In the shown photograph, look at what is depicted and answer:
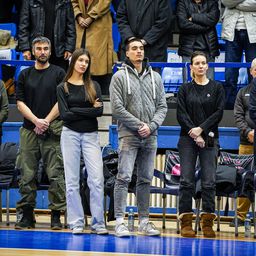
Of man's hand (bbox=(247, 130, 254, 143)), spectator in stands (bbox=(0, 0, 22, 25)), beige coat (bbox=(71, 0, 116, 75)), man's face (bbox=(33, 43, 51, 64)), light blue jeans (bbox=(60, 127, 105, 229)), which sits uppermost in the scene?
spectator in stands (bbox=(0, 0, 22, 25))

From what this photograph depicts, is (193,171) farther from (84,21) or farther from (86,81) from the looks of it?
(84,21)

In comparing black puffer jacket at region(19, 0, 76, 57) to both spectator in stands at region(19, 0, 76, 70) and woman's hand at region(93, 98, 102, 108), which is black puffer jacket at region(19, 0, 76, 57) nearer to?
spectator in stands at region(19, 0, 76, 70)

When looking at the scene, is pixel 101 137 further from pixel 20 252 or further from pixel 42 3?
pixel 20 252

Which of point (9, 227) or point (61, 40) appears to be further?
point (61, 40)

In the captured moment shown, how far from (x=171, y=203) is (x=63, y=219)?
5.58 ft

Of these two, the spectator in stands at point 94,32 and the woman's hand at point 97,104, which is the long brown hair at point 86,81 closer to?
the woman's hand at point 97,104

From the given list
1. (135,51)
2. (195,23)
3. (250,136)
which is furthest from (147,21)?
(135,51)

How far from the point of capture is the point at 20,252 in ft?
34.4

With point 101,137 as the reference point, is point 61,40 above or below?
above

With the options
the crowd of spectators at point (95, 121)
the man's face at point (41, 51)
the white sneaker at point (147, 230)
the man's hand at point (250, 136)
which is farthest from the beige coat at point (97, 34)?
the white sneaker at point (147, 230)

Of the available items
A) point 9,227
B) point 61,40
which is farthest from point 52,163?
point 61,40

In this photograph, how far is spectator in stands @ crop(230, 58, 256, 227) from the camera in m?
13.4

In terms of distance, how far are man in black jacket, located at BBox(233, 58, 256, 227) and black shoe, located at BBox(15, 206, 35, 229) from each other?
2492mm

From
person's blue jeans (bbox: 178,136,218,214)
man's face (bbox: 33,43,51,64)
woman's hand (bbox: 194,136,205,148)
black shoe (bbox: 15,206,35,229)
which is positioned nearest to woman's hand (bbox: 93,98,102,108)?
man's face (bbox: 33,43,51,64)
